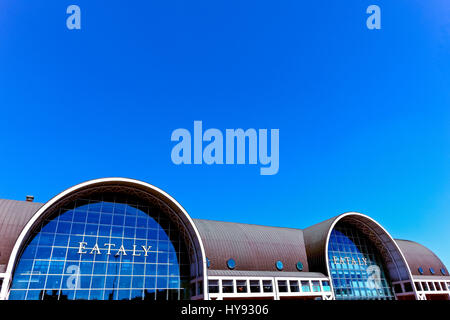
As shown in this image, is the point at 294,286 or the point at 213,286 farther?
the point at 294,286

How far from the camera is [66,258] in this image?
102ft

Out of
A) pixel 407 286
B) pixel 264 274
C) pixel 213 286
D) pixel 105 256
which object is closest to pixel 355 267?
pixel 407 286

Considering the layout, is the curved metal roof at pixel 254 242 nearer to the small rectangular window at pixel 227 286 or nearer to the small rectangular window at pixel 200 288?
the small rectangular window at pixel 227 286

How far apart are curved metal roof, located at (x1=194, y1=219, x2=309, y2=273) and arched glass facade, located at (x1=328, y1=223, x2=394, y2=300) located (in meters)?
5.38

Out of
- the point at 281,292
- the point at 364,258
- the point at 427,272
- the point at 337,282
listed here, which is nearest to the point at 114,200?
the point at 281,292

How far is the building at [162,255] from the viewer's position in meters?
30.1

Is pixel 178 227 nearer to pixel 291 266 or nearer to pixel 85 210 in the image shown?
pixel 85 210

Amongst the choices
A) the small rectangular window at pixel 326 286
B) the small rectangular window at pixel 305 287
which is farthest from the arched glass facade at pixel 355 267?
the small rectangular window at pixel 305 287

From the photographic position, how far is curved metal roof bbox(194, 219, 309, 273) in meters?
38.9

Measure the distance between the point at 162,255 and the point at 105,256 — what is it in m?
6.61

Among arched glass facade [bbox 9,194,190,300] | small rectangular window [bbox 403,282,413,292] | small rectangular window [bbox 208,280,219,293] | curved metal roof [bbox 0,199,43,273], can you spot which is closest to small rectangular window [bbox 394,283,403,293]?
small rectangular window [bbox 403,282,413,292]

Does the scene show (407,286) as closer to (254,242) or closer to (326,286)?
(326,286)

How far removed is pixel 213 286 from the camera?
34312mm

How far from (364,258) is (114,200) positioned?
133ft
